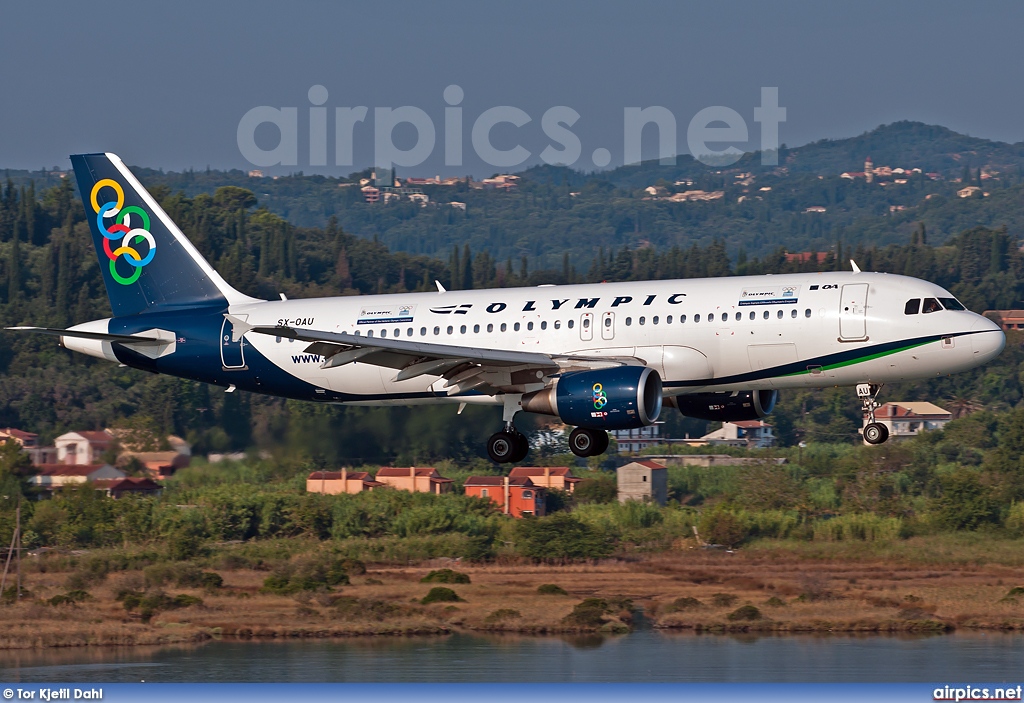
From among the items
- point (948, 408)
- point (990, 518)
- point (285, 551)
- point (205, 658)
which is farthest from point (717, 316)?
point (948, 408)

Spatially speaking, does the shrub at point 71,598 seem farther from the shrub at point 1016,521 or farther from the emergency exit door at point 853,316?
the emergency exit door at point 853,316

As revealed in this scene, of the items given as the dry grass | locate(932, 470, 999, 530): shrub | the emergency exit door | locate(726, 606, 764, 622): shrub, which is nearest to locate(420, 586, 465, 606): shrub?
the dry grass

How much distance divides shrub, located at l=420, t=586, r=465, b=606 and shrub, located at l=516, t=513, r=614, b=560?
456 inches

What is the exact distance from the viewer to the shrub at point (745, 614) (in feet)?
322

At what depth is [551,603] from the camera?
102 m

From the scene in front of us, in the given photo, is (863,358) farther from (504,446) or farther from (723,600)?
(723,600)

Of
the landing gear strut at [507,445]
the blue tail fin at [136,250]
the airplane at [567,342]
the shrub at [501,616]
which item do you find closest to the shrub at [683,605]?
the shrub at [501,616]

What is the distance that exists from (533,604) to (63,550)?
103ft

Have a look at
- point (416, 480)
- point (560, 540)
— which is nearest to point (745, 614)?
point (560, 540)

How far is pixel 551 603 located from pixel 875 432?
5758 cm

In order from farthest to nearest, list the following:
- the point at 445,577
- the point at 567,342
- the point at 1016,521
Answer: the point at 1016,521
the point at 445,577
the point at 567,342

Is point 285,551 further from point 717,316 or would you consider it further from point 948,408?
point 948,408

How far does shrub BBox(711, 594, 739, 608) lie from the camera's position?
3944 inches

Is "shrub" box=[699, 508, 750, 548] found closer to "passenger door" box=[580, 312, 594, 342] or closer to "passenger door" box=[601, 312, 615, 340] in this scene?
"passenger door" box=[580, 312, 594, 342]
